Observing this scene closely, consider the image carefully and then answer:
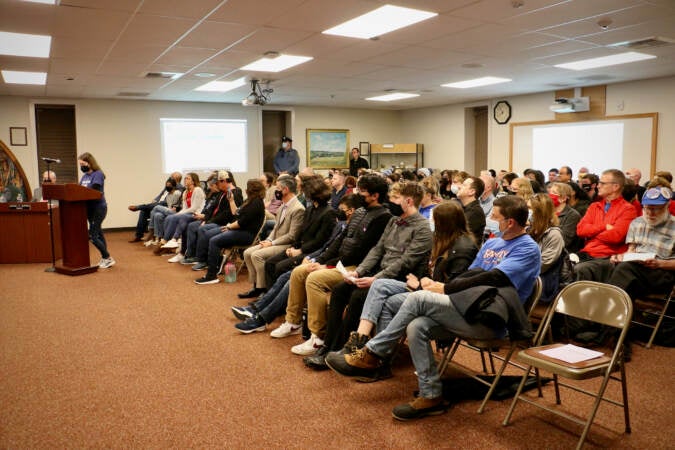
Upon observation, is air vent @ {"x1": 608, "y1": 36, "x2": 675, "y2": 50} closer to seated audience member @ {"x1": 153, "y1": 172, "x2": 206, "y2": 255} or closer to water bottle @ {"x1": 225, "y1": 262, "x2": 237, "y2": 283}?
water bottle @ {"x1": 225, "y1": 262, "x2": 237, "y2": 283}

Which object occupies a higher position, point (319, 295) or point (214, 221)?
point (214, 221)

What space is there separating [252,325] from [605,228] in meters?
3.03

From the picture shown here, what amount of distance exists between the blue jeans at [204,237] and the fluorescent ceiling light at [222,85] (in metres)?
2.93

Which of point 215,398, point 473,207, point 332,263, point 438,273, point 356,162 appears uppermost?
point 356,162

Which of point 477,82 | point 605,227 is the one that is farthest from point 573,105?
point 605,227

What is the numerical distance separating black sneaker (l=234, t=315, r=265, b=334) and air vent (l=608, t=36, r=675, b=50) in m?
5.12


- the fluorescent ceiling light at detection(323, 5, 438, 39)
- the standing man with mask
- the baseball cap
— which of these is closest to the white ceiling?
the fluorescent ceiling light at detection(323, 5, 438, 39)

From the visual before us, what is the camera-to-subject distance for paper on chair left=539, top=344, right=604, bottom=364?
8.01 feet

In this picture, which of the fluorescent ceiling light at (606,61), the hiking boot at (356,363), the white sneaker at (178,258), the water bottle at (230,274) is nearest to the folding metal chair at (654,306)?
the hiking boot at (356,363)

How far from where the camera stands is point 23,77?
793cm

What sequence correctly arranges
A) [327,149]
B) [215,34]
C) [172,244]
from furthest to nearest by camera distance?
[327,149]
[172,244]
[215,34]

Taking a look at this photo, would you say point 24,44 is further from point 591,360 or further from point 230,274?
point 591,360

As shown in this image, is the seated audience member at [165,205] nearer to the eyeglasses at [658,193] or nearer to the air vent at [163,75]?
the air vent at [163,75]

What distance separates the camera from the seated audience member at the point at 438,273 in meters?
3.18
